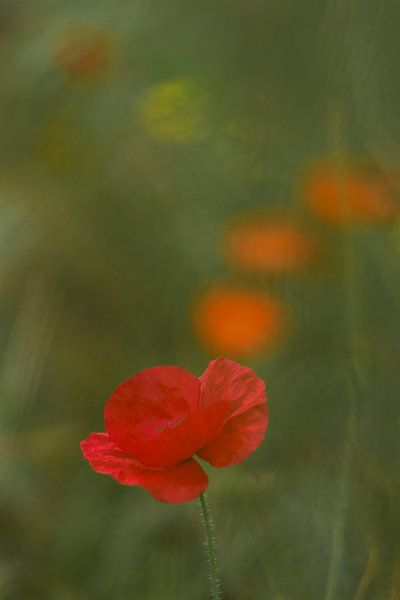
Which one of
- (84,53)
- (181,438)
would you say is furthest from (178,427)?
(84,53)

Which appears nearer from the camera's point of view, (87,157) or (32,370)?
(32,370)

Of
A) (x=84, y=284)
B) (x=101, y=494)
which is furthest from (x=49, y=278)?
(x=101, y=494)

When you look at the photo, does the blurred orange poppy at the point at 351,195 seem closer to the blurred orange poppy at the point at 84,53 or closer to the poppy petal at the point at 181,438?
the blurred orange poppy at the point at 84,53

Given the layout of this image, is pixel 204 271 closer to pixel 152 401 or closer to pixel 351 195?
pixel 351 195

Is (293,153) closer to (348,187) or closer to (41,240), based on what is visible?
(348,187)

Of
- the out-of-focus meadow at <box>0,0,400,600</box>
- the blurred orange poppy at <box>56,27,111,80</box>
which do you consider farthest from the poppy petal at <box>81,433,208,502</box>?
the blurred orange poppy at <box>56,27,111,80</box>

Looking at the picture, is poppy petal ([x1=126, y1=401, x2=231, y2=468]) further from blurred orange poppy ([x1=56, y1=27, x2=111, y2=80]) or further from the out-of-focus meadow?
blurred orange poppy ([x1=56, y1=27, x2=111, y2=80])
